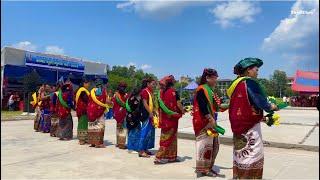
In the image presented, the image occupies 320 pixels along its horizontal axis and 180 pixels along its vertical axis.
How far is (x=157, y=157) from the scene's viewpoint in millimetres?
8133

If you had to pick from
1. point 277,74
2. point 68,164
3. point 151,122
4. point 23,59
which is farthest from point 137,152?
point 277,74

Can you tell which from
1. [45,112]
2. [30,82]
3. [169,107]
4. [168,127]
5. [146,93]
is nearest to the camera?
[169,107]

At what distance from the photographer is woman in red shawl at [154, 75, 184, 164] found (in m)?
7.87

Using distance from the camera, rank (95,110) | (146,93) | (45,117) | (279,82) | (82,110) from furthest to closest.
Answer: (279,82)
(45,117)
(82,110)
(95,110)
(146,93)

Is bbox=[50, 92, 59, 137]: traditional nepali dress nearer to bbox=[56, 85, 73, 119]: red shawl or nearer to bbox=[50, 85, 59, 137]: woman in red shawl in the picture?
bbox=[50, 85, 59, 137]: woman in red shawl

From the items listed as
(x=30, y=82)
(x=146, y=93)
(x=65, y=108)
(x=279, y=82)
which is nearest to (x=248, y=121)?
(x=146, y=93)

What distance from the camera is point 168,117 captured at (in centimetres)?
794

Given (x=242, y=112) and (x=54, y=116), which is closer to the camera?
(x=242, y=112)

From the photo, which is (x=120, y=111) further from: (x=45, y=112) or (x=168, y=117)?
(x=45, y=112)

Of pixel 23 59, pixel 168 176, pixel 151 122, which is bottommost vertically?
pixel 168 176

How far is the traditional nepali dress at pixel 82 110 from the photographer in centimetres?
1088

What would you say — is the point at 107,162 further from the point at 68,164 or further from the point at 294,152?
the point at 294,152

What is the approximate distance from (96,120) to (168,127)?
291 cm

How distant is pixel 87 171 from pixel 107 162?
981 mm
